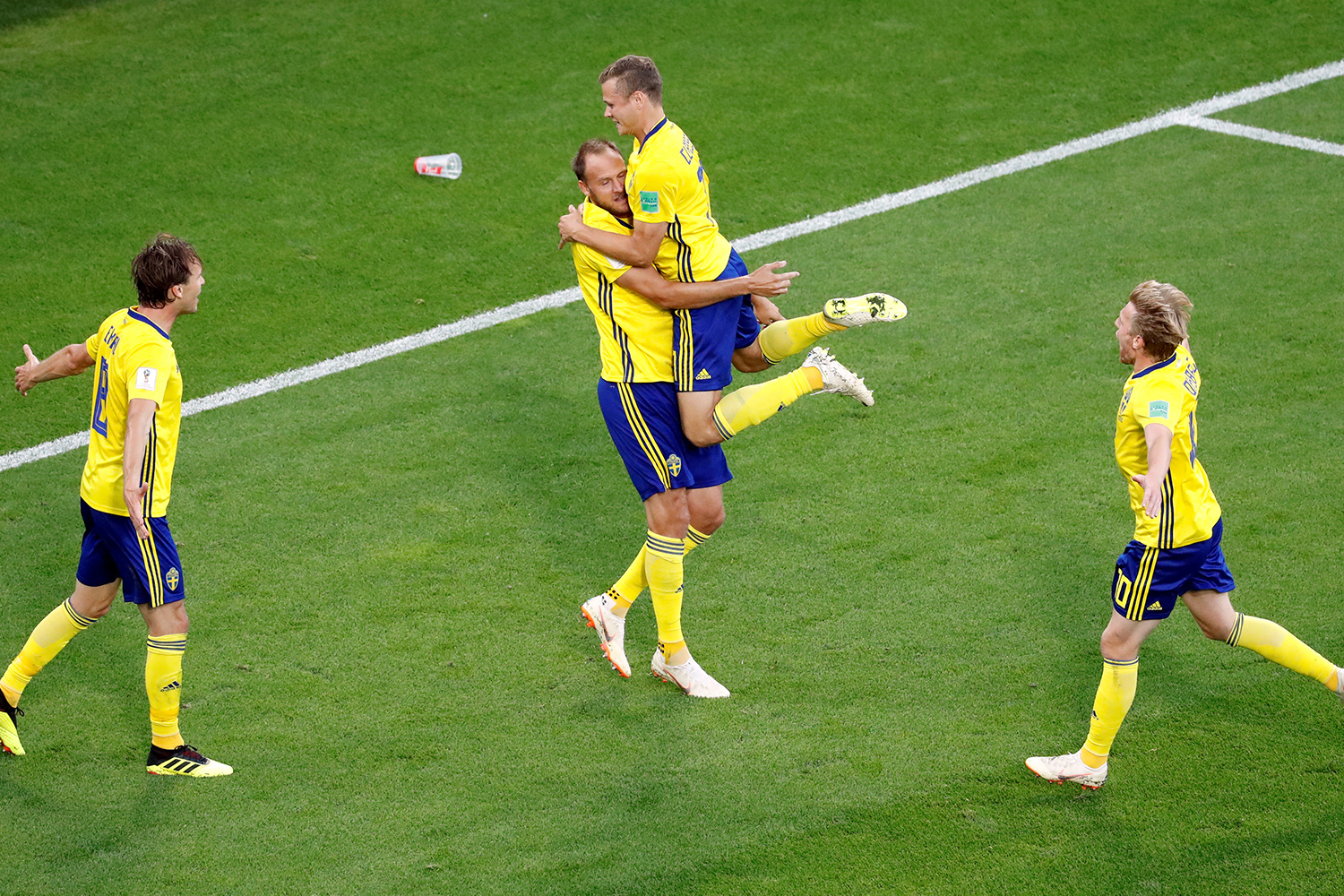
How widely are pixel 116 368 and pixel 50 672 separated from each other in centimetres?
182

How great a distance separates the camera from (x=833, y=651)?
20.8 feet

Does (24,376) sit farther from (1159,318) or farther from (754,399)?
(1159,318)

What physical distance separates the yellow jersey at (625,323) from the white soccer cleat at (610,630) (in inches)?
41.4

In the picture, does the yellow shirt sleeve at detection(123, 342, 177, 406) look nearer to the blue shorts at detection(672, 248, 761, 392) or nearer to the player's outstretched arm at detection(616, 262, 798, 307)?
the player's outstretched arm at detection(616, 262, 798, 307)

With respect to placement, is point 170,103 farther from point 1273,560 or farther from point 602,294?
point 1273,560

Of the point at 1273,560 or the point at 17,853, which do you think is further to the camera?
the point at 1273,560

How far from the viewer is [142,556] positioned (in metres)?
5.38

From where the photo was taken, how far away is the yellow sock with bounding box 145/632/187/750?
545 centimetres

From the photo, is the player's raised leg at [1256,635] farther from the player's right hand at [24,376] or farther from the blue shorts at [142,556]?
the player's right hand at [24,376]

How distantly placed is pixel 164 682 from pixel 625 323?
2369 mm

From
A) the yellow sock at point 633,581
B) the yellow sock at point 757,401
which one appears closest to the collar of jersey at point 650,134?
the yellow sock at point 757,401

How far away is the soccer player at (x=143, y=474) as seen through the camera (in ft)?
17.2

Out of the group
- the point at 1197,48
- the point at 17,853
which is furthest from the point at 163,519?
the point at 1197,48

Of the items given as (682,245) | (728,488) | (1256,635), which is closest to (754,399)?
(682,245)
